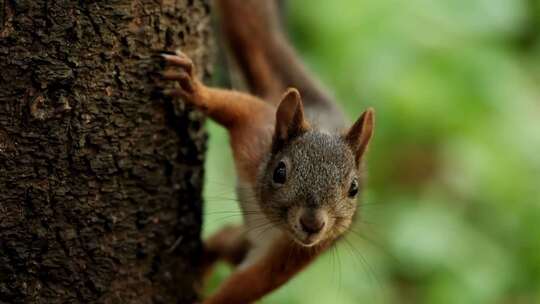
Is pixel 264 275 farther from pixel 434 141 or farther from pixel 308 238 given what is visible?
pixel 434 141

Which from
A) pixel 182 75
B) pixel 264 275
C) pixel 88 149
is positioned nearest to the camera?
pixel 88 149

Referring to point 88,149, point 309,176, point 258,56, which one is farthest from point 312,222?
point 258,56

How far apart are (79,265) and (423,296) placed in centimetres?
223

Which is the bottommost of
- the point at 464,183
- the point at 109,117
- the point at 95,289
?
the point at 464,183

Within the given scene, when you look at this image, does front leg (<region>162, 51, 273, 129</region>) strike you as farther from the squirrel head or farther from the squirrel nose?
the squirrel nose

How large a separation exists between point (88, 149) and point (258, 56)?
4.30 feet

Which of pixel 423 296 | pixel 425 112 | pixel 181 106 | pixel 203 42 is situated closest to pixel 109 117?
pixel 181 106

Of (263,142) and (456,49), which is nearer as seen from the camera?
(263,142)

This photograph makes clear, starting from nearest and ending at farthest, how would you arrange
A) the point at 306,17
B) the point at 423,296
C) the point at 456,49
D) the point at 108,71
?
the point at 108,71
the point at 456,49
the point at 306,17
the point at 423,296

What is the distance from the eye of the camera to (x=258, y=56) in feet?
10.9

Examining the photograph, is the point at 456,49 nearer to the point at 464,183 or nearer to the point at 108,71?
the point at 464,183

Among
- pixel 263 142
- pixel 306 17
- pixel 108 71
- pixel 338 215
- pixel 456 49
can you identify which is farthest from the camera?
pixel 306 17

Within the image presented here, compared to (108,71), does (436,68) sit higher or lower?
lower

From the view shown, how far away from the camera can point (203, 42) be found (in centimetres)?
258
